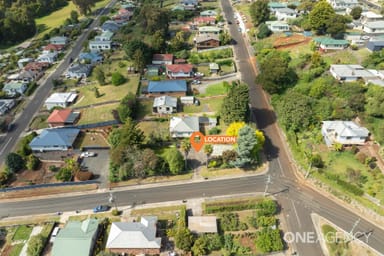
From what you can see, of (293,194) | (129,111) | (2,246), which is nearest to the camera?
(2,246)

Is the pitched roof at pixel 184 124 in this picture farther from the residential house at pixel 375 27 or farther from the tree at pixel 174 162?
the residential house at pixel 375 27

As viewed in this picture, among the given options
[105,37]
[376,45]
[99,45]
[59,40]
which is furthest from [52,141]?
[376,45]

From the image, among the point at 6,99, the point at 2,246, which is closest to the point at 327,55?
the point at 2,246

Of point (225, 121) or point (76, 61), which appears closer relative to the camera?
point (225, 121)

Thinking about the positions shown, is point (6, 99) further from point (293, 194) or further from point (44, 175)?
point (293, 194)

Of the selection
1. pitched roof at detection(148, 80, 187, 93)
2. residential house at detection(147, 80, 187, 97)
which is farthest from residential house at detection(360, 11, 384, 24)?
residential house at detection(147, 80, 187, 97)

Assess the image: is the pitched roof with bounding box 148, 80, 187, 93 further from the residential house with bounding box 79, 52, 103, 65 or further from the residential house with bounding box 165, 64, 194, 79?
the residential house with bounding box 79, 52, 103, 65

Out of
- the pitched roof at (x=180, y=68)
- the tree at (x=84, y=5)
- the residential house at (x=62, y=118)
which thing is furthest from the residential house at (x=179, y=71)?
the tree at (x=84, y=5)
